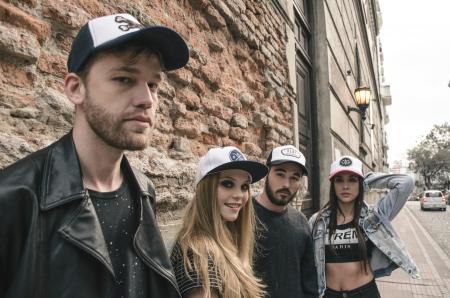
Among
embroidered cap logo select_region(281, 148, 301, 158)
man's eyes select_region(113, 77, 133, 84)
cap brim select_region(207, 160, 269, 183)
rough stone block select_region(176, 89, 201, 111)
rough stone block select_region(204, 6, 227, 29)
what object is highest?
rough stone block select_region(204, 6, 227, 29)

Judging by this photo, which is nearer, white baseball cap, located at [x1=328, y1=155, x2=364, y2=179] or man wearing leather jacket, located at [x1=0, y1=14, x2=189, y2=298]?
man wearing leather jacket, located at [x1=0, y1=14, x2=189, y2=298]

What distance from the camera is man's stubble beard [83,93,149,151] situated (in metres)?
1.14

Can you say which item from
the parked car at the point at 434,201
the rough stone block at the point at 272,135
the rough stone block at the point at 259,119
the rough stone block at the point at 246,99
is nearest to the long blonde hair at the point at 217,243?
the rough stone block at the point at 246,99

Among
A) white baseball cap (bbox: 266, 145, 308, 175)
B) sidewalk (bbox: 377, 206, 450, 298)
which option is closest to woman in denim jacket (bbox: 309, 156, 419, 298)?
white baseball cap (bbox: 266, 145, 308, 175)

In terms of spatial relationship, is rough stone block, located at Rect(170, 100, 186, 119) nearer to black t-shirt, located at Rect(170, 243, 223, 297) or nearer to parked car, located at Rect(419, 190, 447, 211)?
black t-shirt, located at Rect(170, 243, 223, 297)

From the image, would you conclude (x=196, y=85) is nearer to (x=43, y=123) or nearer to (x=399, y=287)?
(x=43, y=123)

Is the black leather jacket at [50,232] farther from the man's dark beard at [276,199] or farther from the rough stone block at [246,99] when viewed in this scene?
the rough stone block at [246,99]

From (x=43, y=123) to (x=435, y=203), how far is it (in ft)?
105

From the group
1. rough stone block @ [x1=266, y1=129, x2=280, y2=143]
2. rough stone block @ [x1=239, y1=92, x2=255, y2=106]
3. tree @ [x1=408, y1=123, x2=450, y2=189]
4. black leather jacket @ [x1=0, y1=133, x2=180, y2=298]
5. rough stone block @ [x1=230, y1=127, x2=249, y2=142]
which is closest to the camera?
black leather jacket @ [x1=0, y1=133, x2=180, y2=298]

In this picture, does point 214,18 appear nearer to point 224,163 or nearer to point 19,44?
point 224,163

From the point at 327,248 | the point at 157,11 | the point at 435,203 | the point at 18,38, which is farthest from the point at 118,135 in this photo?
the point at 435,203

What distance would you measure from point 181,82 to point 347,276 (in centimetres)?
225

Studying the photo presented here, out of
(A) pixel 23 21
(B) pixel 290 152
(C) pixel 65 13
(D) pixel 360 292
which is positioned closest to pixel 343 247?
(D) pixel 360 292

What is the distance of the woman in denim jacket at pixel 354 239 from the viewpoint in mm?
2986
